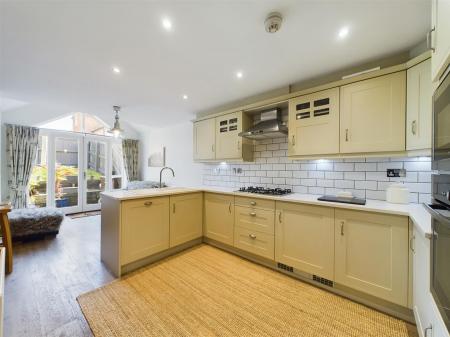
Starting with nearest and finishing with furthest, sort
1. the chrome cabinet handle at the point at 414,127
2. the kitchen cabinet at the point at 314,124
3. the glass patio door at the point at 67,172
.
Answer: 1. the chrome cabinet handle at the point at 414,127
2. the kitchen cabinet at the point at 314,124
3. the glass patio door at the point at 67,172

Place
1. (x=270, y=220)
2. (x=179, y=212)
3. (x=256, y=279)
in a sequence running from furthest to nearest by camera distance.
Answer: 1. (x=179, y=212)
2. (x=270, y=220)
3. (x=256, y=279)

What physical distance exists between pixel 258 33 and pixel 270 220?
196 cm

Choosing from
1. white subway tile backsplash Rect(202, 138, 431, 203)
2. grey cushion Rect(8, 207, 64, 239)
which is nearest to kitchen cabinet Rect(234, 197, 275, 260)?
white subway tile backsplash Rect(202, 138, 431, 203)

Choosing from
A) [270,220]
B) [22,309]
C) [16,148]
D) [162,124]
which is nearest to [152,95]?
[162,124]

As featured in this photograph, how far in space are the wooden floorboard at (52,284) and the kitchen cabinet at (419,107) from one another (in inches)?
121

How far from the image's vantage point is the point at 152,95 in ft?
10.7

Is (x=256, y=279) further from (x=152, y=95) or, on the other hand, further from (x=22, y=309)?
(x=152, y=95)

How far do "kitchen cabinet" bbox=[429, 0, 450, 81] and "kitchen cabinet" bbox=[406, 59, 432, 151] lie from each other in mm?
745

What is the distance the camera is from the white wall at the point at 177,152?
14.5 ft

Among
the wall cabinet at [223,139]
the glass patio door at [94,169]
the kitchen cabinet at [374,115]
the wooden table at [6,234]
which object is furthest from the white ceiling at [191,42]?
the glass patio door at [94,169]

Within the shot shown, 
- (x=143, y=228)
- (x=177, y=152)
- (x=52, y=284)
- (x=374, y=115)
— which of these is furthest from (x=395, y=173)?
(x=177, y=152)

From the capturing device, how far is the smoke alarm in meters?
1.48

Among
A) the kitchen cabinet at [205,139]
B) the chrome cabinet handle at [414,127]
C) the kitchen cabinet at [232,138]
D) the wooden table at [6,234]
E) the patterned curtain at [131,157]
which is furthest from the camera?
the patterned curtain at [131,157]

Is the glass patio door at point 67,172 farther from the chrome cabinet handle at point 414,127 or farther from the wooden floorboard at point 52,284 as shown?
the chrome cabinet handle at point 414,127
